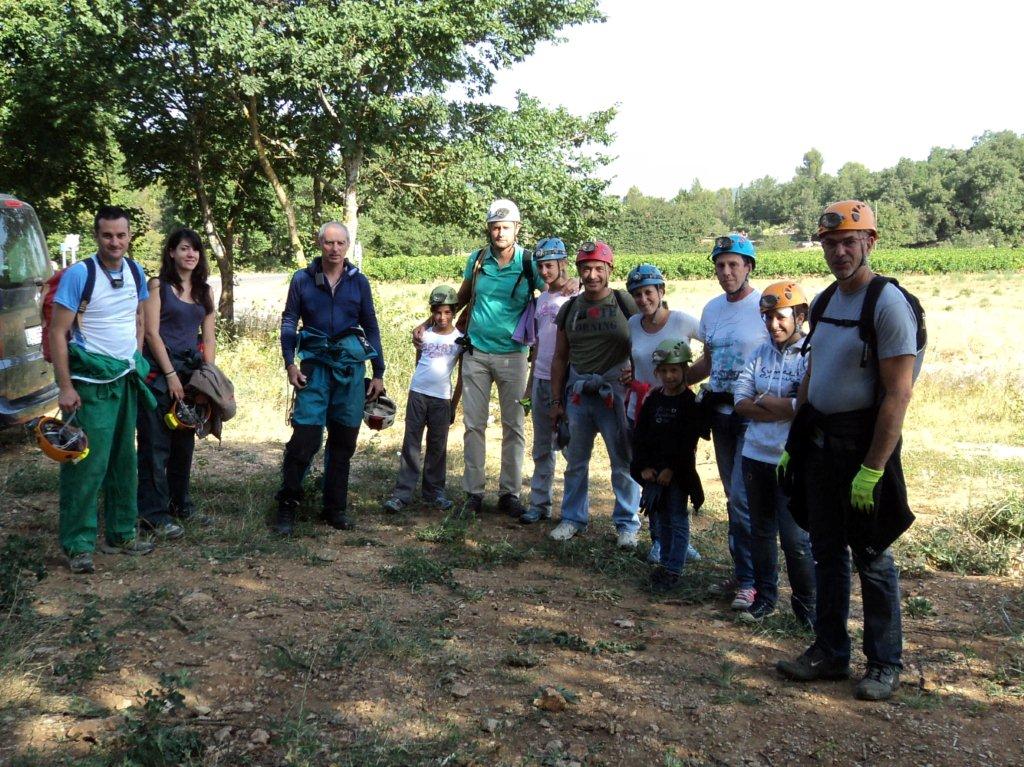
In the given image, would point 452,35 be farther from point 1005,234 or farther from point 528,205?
point 1005,234


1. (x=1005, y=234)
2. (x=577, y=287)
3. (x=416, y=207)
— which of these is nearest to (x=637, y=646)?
(x=577, y=287)

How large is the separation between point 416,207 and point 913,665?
15.1 meters

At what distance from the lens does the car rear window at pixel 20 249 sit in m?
7.15

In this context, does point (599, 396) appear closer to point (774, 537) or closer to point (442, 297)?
point (442, 297)

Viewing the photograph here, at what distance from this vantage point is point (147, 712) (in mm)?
3084

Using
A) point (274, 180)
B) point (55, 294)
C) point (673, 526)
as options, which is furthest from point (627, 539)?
point (274, 180)

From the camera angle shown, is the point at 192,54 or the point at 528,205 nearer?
the point at 192,54

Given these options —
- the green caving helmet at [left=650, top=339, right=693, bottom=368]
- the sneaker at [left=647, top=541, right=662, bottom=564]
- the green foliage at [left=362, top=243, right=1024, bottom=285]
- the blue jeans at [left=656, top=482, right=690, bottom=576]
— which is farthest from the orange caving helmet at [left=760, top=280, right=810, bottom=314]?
the green foliage at [left=362, top=243, right=1024, bottom=285]

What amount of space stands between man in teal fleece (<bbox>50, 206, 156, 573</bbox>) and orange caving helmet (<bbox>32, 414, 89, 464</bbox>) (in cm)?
10

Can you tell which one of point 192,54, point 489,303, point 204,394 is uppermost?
point 192,54

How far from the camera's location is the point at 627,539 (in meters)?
5.66

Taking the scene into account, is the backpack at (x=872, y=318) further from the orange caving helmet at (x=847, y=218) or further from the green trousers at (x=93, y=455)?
the green trousers at (x=93, y=455)

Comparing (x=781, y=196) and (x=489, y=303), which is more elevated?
(x=781, y=196)

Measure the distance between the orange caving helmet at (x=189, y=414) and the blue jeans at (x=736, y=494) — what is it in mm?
3117
